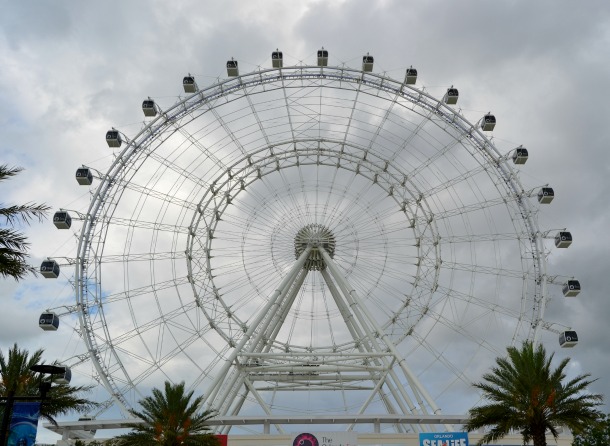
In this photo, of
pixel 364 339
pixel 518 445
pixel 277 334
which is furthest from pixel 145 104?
pixel 518 445

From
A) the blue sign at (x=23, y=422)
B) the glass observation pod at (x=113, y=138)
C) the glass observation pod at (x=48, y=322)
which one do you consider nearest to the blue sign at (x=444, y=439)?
the blue sign at (x=23, y=422)

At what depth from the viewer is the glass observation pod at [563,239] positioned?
143 feet

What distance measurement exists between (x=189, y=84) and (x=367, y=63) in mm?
12945

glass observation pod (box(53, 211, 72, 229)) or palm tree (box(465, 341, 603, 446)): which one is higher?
glass observation pod (box(53, 211, 72, 229))

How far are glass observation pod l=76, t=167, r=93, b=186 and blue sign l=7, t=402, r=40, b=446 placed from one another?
2590cm

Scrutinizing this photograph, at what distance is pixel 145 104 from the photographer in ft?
146

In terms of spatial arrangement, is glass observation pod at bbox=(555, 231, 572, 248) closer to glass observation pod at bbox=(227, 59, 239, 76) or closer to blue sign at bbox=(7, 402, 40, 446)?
glass observation pod at bbox=(227, 59, 239, 76)

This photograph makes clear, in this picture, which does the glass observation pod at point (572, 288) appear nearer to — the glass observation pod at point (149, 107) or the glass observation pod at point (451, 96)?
the glass observation pod at point (451, 96)

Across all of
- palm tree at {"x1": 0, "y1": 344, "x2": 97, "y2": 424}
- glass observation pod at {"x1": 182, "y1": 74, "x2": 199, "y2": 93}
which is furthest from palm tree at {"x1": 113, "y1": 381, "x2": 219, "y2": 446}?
glass observation pod at {"x1": 182, "y1": 74, "x2": 199, "y2": 93}

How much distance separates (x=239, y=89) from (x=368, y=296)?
17563 millimetres

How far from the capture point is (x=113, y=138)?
43625mm

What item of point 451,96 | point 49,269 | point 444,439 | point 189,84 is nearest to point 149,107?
point 189,84

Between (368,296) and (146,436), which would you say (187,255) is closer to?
(368,296)

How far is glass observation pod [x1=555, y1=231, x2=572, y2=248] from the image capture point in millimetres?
43531
